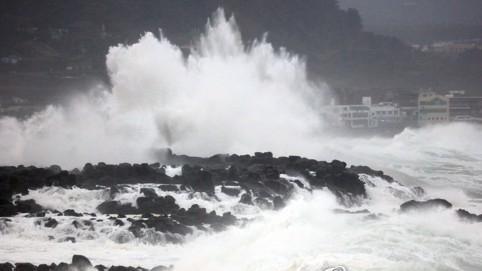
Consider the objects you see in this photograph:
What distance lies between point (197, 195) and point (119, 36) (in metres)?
15.9

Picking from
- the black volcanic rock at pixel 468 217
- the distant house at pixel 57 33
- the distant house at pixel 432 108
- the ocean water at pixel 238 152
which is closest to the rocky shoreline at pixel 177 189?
the black volcanic rock at pixel 468 217

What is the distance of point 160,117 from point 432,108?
970cm

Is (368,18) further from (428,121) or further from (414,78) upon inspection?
(428,121)

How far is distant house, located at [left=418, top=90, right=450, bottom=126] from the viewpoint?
26.2 metres

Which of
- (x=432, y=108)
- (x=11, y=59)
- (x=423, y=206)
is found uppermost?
(x=11, y=59)

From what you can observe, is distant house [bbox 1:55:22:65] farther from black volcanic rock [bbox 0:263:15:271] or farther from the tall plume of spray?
black volcanic rock [bbox 0:263:15:271]

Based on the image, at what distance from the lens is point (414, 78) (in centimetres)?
3203

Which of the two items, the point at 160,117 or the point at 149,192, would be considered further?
the point at 160,117

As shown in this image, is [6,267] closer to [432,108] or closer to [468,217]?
[468,217]

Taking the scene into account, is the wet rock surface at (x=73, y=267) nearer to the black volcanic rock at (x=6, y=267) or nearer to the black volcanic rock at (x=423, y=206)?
the black volcanic rock at (x=6, y=267)

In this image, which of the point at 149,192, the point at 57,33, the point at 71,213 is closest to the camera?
the point at 71,213

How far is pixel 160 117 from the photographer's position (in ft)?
65.8

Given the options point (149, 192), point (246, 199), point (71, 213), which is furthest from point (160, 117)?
point (71, 213)

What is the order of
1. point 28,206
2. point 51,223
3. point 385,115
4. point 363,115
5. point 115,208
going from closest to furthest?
point 51,223
point 28,206
point 115,208
point 385,115
point 363,115
